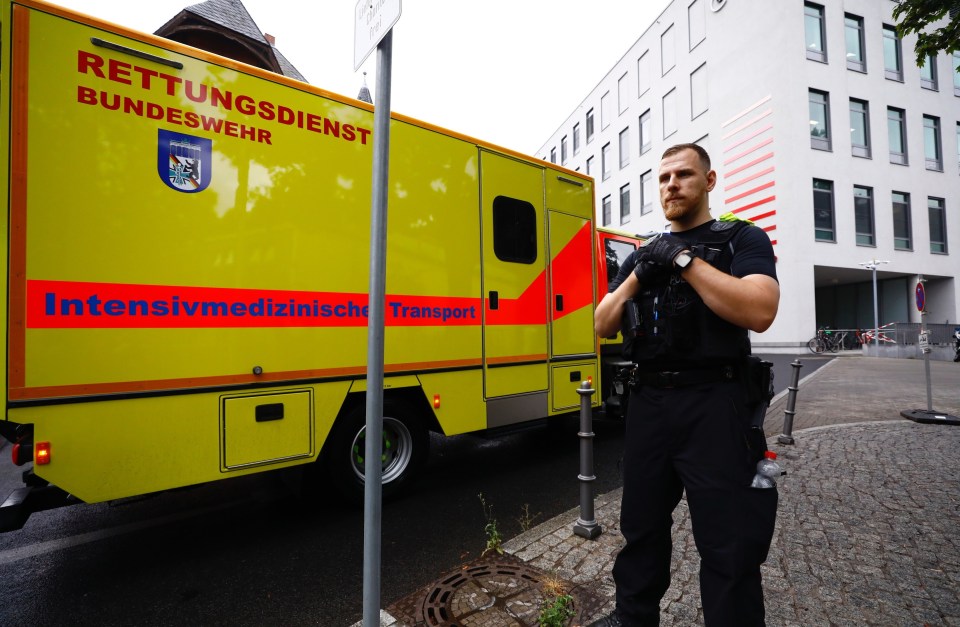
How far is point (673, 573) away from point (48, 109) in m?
4.19

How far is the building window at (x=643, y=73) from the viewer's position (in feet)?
93.9

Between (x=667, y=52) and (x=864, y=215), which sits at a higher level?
(x=667, y=52)

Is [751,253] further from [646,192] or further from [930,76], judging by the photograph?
[930,76]

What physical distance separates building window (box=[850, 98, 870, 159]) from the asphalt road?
25.1 metres

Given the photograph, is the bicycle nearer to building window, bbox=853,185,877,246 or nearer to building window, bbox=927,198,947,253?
building window, bbox=853,185,877,246

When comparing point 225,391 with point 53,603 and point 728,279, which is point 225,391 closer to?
point 53,603

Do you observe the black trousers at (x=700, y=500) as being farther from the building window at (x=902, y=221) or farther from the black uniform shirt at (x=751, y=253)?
the building window at (x=902, y=221)

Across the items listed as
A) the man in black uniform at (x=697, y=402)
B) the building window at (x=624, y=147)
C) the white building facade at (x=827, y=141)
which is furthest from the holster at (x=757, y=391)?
the building window at (x=624, y=147)

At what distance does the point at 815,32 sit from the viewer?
21.4m

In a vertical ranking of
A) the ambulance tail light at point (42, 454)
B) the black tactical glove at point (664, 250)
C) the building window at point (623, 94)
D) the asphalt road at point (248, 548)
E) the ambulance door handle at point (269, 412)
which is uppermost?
the building window at point (623, 94)

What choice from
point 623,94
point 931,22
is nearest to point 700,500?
point 931,22

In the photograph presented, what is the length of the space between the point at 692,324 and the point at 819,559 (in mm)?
2023

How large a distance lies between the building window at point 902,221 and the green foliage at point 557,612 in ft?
92.6

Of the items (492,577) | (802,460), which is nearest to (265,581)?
(492,577)
